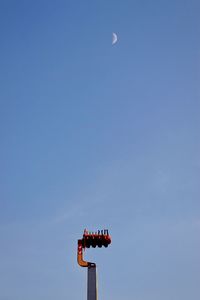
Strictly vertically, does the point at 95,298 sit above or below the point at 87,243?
below

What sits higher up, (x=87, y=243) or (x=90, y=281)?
(x=87, y=243)

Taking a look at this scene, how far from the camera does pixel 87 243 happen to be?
36.8 metres

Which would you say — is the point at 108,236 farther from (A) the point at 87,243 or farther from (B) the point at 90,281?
(B) the point at 90,281

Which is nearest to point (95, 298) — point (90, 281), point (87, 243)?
point (90, 281)

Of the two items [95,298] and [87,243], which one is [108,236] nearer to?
[87,243]

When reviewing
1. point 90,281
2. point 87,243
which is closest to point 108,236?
point 87,243

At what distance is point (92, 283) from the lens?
34.6 meters

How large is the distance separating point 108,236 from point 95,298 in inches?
227

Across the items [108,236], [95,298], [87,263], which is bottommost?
[95,298]

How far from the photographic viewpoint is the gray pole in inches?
1337

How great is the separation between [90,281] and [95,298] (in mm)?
1613

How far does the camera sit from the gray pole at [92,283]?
33969mm

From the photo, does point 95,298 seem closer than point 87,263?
Yes

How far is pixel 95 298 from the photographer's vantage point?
111ft
